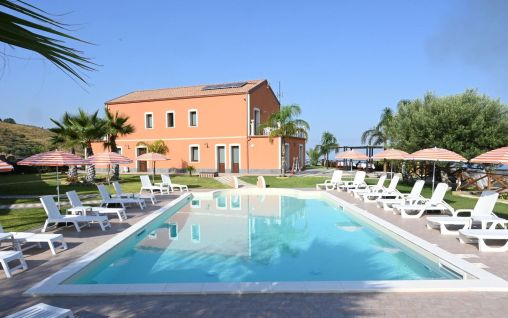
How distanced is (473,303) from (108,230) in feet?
26.1

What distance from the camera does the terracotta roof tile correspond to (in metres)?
28.8

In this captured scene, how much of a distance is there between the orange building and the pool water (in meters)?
14.8

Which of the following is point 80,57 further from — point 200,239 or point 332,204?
point 332,204

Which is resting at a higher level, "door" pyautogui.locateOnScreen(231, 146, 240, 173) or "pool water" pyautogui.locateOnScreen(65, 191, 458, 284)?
"door" pyautogui.locateOnScreen(231, 146, 240, 173)

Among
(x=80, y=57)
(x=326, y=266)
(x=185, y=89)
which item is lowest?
(x=326, y=266)

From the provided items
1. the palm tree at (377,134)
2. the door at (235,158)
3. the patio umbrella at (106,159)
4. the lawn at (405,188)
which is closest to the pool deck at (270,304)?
the lawn at (405,188)

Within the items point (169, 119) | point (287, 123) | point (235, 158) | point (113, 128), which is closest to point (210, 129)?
point (235, 158)

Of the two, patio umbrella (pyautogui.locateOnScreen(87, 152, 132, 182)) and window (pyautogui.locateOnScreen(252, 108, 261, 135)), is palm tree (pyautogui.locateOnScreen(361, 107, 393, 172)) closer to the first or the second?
window (pyautogui.locateOnScreen(252, 108, 261, 135))

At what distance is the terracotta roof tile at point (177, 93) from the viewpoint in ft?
94.5

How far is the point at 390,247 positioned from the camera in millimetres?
8281

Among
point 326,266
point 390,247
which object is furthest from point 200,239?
point 390,247

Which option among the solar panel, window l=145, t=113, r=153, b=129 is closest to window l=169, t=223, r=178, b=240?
the solar panel

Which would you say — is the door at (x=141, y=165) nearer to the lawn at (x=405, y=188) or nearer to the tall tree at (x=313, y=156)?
the lawn at (x=405, y=188)

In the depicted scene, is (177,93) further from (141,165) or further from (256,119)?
(256,119)
